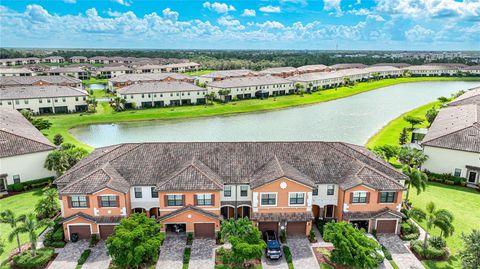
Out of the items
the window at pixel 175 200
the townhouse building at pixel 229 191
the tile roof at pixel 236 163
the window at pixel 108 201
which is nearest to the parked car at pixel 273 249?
the townhouse building at pixel 229 191

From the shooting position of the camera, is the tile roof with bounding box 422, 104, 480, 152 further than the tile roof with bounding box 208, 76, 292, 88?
No

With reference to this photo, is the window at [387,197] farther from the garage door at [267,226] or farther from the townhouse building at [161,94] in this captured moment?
the townhouse building at [161,94]

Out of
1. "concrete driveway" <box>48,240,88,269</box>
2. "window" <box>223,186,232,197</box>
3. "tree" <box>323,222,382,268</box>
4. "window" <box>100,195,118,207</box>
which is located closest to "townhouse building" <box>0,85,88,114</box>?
"window" <box>100,195,118,207</box>

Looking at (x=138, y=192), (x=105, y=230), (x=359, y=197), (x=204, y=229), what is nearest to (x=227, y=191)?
(x=204, y=229)

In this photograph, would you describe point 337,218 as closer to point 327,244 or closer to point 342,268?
point 327,244

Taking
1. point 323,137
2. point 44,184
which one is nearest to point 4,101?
point 44,184

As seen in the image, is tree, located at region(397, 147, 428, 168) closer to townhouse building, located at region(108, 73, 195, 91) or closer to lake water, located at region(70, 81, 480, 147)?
lake water, located at region(70, 81, 480, 147)

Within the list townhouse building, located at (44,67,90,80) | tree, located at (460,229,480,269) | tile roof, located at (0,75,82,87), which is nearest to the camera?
tree, located at (460,229,480,269)
